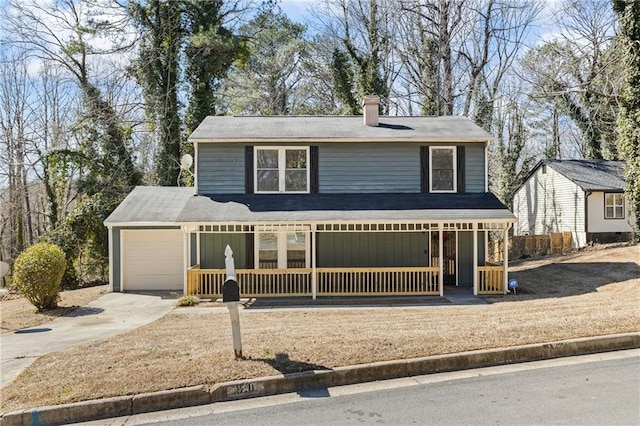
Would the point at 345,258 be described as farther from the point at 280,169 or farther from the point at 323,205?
the point at 280,169

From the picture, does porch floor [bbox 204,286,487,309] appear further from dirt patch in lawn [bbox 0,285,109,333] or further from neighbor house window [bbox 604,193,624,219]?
neighbor house window [bbox 604,193,624,219]

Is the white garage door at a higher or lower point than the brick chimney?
lower

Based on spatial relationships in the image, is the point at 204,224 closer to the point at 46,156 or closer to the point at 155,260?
the point at 155,260

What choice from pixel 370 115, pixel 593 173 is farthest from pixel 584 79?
pixel 370 115

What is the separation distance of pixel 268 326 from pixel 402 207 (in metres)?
6.21

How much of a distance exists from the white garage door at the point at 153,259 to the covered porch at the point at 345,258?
76cm

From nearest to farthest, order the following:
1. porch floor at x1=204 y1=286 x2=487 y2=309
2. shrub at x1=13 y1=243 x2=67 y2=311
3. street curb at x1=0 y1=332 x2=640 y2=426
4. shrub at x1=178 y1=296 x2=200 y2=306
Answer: street curb at x1=0 y1=332 x2=640 y2=426, shrub at x1=13 y1=243 x2=67 y2=311, porch floor at x1=204 y1=286 x2=487 y2=309, shrub at x1=178 y1=296 x2=200 y2=306

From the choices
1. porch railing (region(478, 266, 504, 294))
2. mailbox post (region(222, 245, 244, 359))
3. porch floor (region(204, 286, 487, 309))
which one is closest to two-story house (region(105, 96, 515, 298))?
porch railing (region(478, 266, 504, 294))

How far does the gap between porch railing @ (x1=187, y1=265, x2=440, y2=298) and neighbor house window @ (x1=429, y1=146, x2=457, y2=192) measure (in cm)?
298

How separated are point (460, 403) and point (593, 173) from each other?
84.0ft

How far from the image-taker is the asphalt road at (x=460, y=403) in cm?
468

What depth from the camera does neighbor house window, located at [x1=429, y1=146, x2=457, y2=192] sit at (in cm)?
1455

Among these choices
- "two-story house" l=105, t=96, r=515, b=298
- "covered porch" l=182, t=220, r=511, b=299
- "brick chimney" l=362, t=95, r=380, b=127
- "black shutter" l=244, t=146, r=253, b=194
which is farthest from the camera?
"brick chimney" l=362, t=95, r=380, b=127

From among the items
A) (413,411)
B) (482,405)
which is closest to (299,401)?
(413,411)
